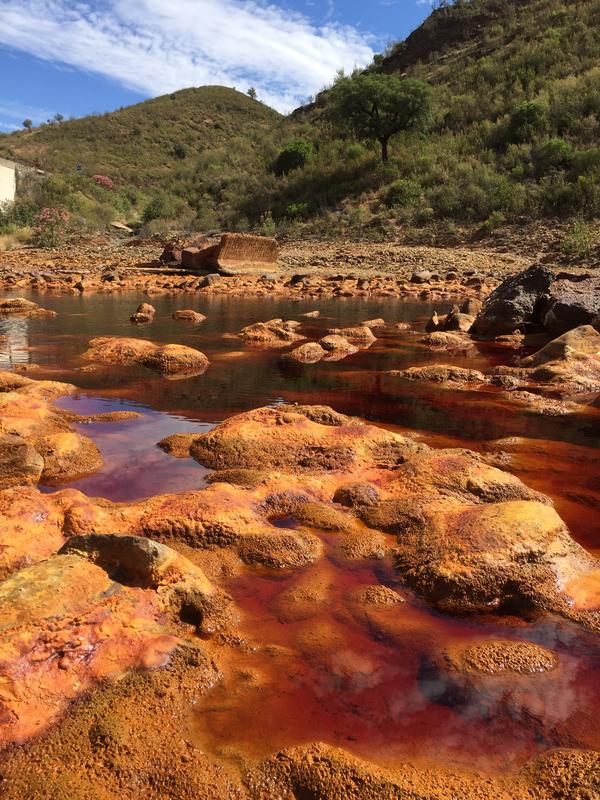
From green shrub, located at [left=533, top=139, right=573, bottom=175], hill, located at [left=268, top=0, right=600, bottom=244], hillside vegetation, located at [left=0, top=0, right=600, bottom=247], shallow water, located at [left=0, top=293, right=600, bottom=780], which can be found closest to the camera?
shallow water, located at [left=0, top=293, right=600, bottom=780]

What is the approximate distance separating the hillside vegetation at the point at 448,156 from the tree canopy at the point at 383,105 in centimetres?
103

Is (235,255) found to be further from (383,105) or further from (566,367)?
(383,105)

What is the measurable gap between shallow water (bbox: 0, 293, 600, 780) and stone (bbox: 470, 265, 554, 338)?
8.13 feet

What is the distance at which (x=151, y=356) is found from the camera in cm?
809

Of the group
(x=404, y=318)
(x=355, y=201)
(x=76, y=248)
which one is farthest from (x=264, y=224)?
(x=404, y=318)

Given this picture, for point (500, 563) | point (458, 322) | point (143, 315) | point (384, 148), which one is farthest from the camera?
point (384, 148)

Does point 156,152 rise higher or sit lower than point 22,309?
higher

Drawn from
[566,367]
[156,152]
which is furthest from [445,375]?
[156,152]

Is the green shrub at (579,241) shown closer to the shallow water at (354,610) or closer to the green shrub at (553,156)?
the green shrub at (553,156)

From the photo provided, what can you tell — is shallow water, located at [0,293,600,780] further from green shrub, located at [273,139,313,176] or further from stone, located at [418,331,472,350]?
green shrub, located at [273,139,313,176]

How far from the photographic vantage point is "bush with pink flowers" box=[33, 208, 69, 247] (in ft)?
95.3

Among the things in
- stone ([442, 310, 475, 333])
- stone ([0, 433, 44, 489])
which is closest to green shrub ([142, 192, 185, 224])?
stone ([442, 310, 475, 333])

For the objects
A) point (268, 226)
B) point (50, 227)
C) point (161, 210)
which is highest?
point (161, 210)

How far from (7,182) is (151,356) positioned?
113 ft
